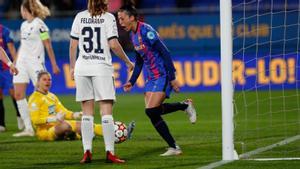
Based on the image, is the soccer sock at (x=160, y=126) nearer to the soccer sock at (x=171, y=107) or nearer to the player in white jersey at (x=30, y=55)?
the soccer sock at (x=171, y=107)

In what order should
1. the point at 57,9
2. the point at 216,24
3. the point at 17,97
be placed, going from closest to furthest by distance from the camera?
the point at 17,97 → the point at 216,24 → the point at 57,9

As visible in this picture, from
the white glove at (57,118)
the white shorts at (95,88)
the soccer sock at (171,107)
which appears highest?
the white shorts at (95,88)

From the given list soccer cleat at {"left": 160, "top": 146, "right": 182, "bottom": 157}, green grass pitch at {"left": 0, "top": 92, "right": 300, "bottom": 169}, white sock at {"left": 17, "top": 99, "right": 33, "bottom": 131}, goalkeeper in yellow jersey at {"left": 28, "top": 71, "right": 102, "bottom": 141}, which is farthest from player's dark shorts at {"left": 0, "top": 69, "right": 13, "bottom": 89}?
soccer cleat at {"left": 160, "top": 146, "right": 182, "bottom": 157}

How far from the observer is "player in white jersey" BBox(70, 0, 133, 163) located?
10133 millimetres

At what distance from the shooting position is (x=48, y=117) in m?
13.1

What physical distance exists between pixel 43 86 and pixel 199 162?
4.12 metres

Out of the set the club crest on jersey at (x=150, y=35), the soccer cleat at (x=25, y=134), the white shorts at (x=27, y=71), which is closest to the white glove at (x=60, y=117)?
the soccer cleat at (x=25, y=134)

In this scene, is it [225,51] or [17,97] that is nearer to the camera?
[225,51]

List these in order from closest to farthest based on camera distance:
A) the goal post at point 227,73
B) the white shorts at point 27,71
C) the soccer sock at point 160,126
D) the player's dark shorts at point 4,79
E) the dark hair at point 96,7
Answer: the goal post at point 227,73, the dark hair at point 96,7, the soccer sock at point 160,126, the white shorts at point 27,71, the player's dark shorts at point 4,79

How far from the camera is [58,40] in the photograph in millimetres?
27438

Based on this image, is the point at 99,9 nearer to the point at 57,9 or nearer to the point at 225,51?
the point at 225,51

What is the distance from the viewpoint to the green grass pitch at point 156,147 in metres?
9.99

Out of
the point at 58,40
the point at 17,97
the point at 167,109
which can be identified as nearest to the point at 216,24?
the point at 58,40

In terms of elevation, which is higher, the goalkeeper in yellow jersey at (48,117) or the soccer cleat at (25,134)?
the goalkeeper in yellow jersey at (48,117)
